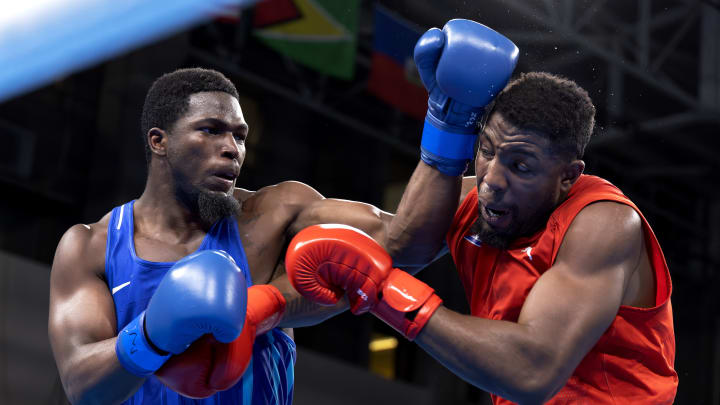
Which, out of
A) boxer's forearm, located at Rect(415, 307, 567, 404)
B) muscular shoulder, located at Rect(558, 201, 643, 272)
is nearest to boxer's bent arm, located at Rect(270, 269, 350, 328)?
boxer's forearm, located at Rect(415, 307, 567, 404)

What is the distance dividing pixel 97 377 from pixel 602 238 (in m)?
1.28

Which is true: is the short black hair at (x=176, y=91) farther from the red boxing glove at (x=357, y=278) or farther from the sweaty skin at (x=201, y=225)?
the red boxing glove at (x=357, y=278)

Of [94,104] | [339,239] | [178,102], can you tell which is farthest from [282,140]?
[339,239]

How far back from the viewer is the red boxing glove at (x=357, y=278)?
181 centimetres

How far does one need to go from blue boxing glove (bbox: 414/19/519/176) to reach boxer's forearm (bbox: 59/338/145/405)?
3.11 feet

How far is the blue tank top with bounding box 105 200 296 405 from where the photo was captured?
7.75 feet

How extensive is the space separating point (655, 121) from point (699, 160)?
5.35 feet

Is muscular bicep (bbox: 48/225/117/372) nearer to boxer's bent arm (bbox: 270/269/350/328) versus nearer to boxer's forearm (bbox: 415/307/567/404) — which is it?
boxer's bent arm (bbox: 270/269/350/328)

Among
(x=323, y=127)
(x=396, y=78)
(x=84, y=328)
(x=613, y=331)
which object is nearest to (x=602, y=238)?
(x=613, y=331)

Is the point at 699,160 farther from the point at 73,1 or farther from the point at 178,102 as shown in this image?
the point at 178,102

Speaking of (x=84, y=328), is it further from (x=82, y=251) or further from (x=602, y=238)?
(x=602, y=238)

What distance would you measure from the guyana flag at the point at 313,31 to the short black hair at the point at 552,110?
4126mm

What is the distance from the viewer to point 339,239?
1.95 m

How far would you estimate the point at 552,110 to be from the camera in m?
1.95
